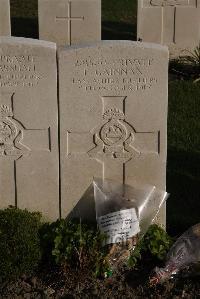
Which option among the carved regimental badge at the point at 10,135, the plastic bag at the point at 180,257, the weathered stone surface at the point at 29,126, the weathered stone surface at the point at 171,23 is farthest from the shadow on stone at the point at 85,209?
the weathered stone surface at the point at 171,23

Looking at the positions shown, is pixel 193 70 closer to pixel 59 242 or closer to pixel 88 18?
pixel 88 18

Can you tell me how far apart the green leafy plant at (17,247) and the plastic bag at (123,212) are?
58cm

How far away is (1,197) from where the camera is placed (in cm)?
578

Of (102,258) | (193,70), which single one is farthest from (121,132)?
(193,70)

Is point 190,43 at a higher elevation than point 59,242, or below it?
higher

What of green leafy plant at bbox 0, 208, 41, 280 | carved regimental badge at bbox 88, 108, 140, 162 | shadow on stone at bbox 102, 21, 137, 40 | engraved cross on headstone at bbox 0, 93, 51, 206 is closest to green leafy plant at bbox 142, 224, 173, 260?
carved regimental badge at bbox 88, 108, 140, 162

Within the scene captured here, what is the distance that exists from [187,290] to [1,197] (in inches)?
69.7

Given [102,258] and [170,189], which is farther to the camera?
[170,189]

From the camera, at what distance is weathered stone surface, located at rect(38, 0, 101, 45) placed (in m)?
11.3

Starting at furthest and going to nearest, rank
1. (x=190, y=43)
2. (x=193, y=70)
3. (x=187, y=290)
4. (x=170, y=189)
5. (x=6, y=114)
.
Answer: (x=190, y=43) < (x=193, y=70) < (x=170, y=189) < (x=6, y=114) < (x=187, y=290)

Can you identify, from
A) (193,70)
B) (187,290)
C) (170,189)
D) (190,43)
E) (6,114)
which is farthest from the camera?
(190,43)

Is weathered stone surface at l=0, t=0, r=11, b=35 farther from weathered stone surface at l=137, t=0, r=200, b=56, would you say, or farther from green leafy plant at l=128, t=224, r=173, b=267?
green leafy plant at l=128, t=224, r=173, b=267

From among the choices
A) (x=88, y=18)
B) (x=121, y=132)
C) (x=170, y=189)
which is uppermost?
(x=88, y=18)

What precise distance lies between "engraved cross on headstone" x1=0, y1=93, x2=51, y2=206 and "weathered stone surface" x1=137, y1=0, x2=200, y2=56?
626 centimetres
